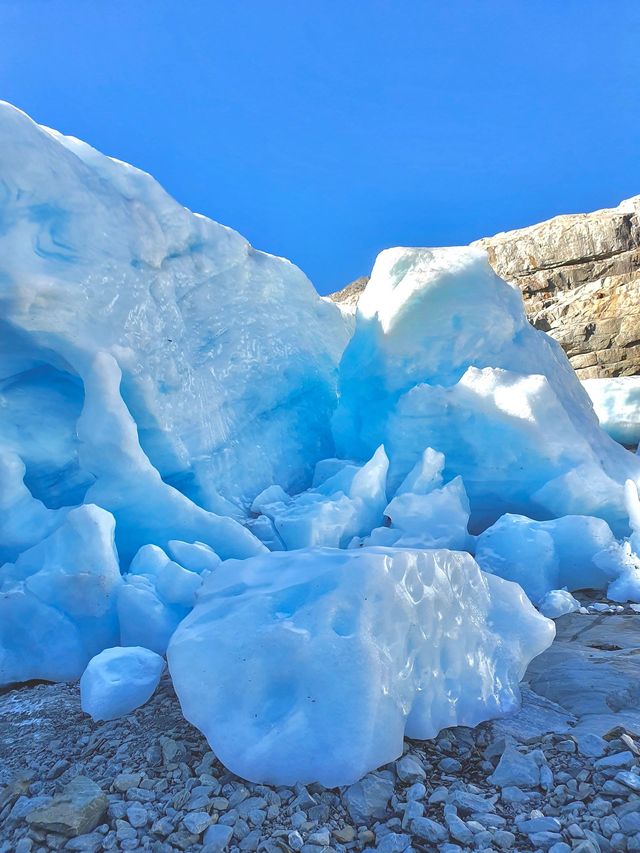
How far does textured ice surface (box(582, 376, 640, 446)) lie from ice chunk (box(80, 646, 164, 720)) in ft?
26.6

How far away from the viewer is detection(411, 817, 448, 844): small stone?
1.49 meters

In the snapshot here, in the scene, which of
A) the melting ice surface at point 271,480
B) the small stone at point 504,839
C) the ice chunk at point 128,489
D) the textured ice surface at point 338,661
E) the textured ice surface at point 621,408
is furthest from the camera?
the textured ice surface at point 621,408

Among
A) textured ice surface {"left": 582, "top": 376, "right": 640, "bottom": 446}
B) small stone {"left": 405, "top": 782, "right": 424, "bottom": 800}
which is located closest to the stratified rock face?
textured ice surface {"left": 582, "top": 376, "right": 640, "bottom": 446}

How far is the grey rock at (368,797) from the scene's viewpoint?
1623mm

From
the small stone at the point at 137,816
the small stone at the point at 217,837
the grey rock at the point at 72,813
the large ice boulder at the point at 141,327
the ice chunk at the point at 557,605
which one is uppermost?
the large ice boulder at the point at 141,327

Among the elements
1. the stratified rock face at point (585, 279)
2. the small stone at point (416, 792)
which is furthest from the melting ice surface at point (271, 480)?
the stratified rock face at point (585, 279)

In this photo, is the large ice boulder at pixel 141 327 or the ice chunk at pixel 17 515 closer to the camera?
the ice chunk at pixel 17 515

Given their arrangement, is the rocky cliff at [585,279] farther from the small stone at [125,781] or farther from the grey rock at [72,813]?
the grey rock at [72,813]

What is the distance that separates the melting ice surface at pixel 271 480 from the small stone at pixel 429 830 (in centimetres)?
26

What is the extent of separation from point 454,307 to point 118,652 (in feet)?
13.4

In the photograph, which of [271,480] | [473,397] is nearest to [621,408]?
[473,397]

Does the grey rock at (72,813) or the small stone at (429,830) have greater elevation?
the grey rock at (72,813)

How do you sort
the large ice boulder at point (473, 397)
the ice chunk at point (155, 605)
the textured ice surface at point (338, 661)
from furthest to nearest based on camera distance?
the large ice boulder at point (473, 397), the ice chunk at point (155, 605), the textured ice surface at point (338, 661)

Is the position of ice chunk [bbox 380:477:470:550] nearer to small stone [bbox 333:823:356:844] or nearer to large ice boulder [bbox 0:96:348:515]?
large ice boulder [bbox 0:96:348:515]
